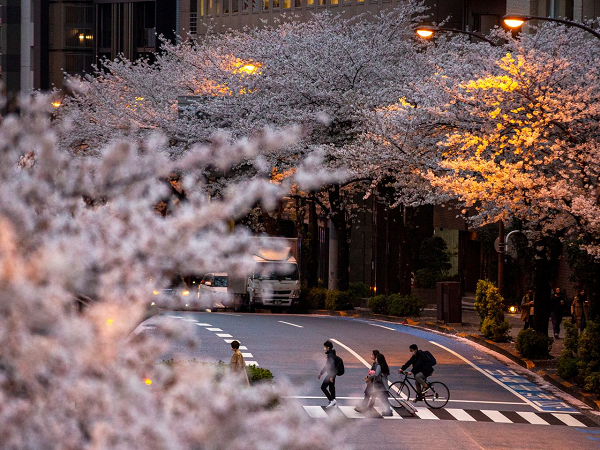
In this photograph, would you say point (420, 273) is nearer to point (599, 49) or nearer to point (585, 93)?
point (599, 49)

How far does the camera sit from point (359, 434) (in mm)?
18453

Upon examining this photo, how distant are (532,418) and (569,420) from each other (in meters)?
0.73

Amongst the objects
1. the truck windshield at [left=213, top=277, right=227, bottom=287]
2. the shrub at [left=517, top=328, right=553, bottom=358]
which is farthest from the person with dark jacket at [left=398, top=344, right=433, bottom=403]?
the truck windshield at [left=213, top=277, right=227, bottom=287]

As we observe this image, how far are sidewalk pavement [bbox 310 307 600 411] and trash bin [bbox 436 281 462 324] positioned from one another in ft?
1.11

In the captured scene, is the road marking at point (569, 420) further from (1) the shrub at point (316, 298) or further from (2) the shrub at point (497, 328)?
(1) the shrub at point (316, 298)

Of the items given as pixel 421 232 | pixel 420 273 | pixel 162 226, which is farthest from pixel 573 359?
pixel 421 232

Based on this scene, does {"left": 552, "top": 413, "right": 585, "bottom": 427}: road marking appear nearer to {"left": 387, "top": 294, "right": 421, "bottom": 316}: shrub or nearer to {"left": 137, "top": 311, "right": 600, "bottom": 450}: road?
{"left": 137, "top": 311, "right": 600, "bottom": 450}: road

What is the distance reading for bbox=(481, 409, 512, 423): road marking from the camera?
20375 millimetres

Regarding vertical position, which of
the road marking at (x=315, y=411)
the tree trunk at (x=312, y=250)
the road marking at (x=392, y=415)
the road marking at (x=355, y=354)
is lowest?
the road marking at (x=392, y=415)

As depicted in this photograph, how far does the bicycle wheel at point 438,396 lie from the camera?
71.7ft

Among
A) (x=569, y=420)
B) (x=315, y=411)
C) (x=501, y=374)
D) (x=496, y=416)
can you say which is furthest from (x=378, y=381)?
(x=501, y=374)

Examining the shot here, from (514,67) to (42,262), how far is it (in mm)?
21887

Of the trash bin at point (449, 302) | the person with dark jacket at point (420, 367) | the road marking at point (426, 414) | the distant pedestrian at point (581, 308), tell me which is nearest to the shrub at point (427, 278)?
the trash bin at point (449, 302)

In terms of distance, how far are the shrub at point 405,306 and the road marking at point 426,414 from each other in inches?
790
